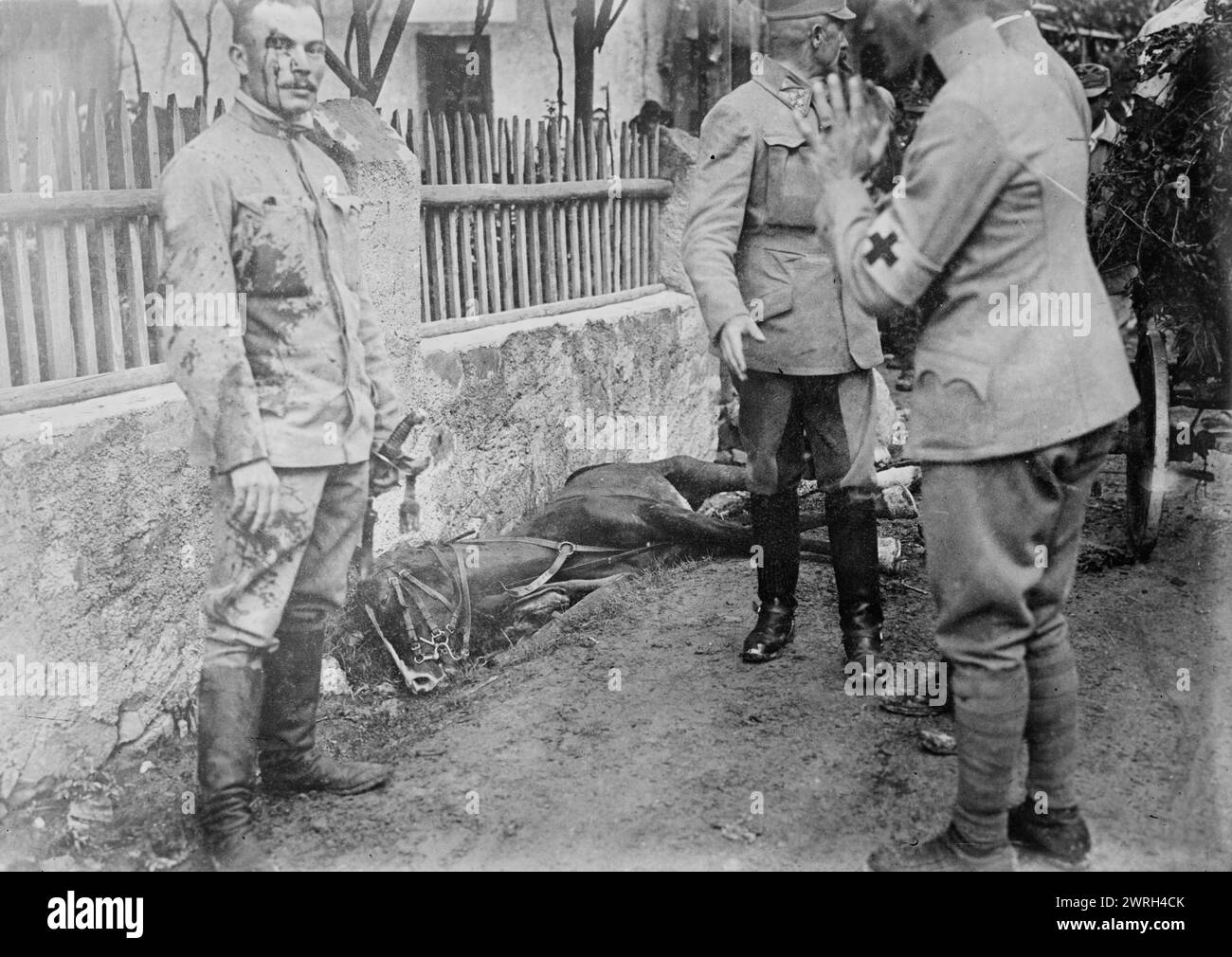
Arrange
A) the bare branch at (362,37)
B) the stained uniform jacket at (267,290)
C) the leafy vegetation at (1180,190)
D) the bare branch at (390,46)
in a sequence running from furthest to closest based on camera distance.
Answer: the bare branch at (390,46)
the bare branch at (362,37)
the leafy vegetation at (1180,190)
the stained uniform jacket at (267,290)

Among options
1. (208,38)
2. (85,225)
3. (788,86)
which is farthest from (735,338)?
(208,38)

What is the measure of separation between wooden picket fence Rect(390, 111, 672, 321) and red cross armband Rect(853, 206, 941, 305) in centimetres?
308

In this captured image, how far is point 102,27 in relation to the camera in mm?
7895

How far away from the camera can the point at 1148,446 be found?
5.29m

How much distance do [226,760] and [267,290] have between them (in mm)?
1234

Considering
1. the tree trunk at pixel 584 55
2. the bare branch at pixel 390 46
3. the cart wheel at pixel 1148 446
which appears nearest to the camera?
the cart wheel at pixel 1148 446

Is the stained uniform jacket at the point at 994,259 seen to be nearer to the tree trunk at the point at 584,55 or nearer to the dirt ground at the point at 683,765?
the dirt ground at the point at 683,765

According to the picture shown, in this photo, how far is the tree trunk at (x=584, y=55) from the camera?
874 cm

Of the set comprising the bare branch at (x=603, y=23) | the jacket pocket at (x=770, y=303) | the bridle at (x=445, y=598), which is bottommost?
the bridle at (x=445, y=598)

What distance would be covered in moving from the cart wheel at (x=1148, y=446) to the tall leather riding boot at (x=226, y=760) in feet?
12.4

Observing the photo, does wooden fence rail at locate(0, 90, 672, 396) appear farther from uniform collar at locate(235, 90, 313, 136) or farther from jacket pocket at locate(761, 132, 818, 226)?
jacket pocket at locate(761, 132, 818, 226)

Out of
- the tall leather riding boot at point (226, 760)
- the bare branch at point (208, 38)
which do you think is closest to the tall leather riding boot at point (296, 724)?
the tall leather riding boot at point (226, 760)

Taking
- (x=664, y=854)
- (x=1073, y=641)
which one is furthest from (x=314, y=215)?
(x=1073, y=641)
